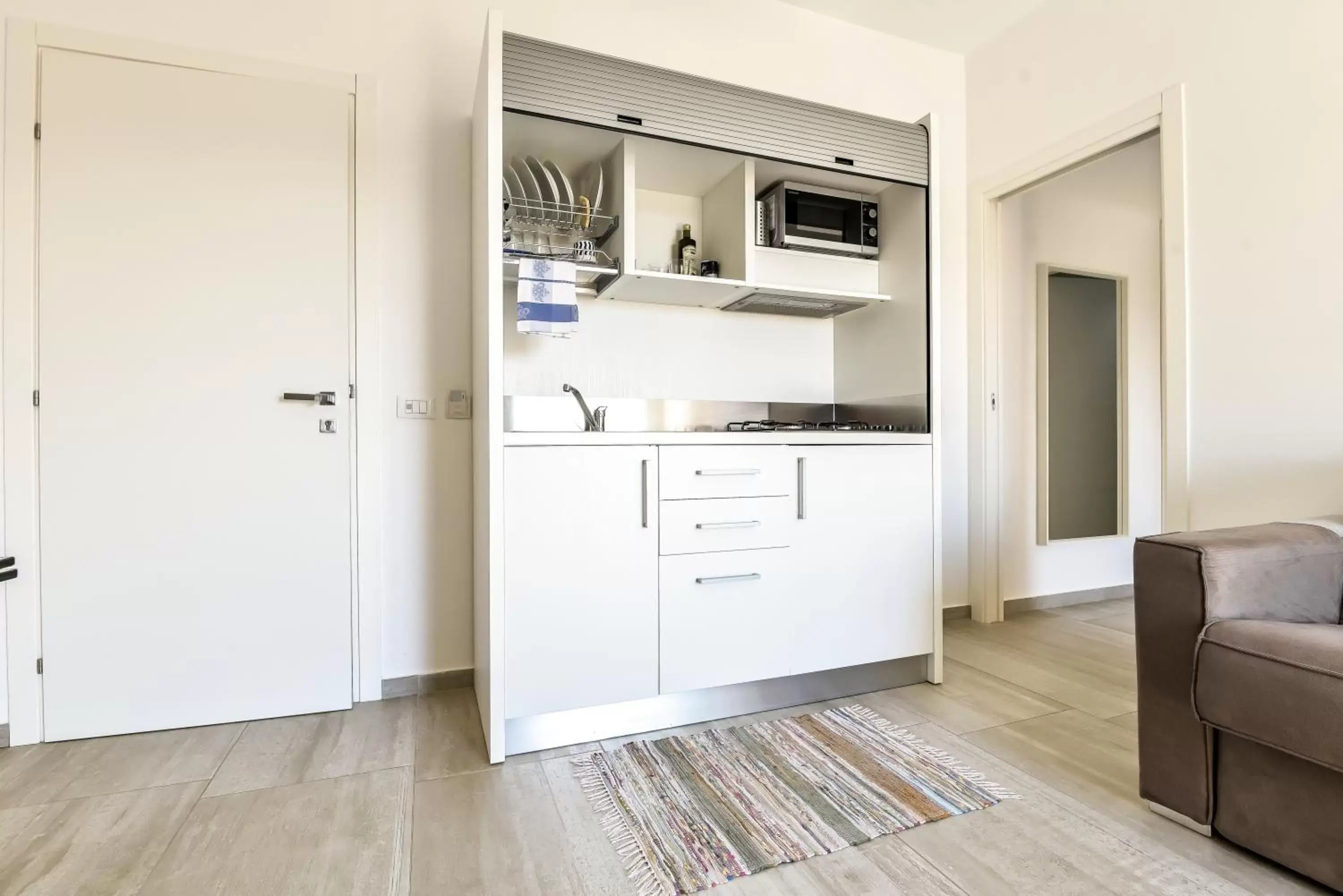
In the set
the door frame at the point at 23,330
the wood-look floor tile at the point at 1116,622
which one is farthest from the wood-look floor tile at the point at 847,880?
the wood-look floor tile at the point at 1116,622

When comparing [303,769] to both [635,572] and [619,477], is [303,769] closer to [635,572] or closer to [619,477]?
[635,572]

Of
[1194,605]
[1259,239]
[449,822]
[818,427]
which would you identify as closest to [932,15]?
[1259,239]

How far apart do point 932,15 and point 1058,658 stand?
2914 millimetres

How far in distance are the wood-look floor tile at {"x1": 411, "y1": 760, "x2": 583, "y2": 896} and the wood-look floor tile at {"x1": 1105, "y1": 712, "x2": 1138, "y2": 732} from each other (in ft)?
5.70

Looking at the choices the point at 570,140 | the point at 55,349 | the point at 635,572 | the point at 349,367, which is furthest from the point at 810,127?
the point at 55,349

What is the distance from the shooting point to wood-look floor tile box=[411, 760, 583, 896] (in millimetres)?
1303

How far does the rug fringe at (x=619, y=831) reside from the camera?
1.31m

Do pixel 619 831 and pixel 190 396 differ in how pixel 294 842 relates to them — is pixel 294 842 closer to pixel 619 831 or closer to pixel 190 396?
pixel 619 831

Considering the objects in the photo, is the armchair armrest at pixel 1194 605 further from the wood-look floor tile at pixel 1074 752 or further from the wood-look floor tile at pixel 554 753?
the wood-look floor tile at pixel 554 753

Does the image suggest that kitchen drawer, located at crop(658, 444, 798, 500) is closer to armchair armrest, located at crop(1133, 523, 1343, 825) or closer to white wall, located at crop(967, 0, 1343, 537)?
armchair armrest, located at crop(1133, 523, 1343, 825)

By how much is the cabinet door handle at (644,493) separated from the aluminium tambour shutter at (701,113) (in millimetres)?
1042

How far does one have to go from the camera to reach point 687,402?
8.73 ft

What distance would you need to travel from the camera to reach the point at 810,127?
7.45 feet

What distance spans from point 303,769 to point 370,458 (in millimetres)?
962
